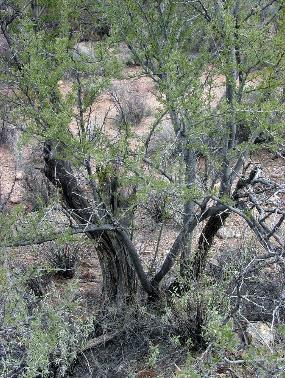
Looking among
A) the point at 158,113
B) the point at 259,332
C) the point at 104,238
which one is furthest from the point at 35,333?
the point at 158,113

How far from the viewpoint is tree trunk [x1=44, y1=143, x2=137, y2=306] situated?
5.79m

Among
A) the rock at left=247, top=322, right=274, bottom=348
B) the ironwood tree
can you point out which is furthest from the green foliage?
the rock at left=247, top=322, right=274, bottom=348

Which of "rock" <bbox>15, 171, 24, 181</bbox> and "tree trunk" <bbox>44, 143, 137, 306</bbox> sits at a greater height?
"rock" <bbox>15, 171, 24, 181</bbox>

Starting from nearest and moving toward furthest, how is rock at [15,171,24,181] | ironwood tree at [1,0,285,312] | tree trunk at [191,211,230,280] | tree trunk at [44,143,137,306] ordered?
1. ironwood tree at [1,0,285,312]
2. tree trunk at [44,143,137,306]
3. tree trunk at [191,211,230,280]
4. rock at [15,171,24,181]

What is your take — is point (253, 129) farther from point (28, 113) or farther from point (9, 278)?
point (9, 278)

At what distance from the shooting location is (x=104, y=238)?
20.1 ft

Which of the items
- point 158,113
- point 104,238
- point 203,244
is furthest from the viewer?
point 203,244

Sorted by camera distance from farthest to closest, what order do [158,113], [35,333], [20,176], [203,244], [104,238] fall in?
[20,176] < [203,244] < [104,238] < [158,113] < [35,333]

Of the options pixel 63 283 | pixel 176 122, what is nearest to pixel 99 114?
pixel 63 283

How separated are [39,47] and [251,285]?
3515 millimetres

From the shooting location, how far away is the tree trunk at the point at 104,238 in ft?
19.0

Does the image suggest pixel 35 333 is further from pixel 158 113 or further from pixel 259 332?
pixel 158 113

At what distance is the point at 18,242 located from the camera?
17.6 ft

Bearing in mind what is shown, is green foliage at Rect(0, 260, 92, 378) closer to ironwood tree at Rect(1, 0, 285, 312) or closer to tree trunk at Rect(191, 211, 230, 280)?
ironwood tree at Rect(1, 0, 285, 312)
